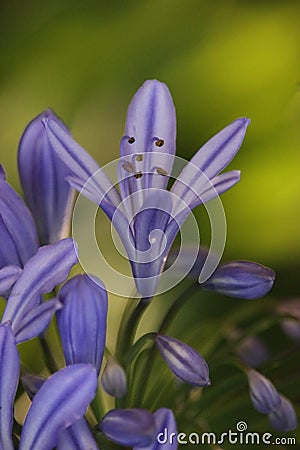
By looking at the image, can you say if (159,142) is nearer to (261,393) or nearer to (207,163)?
(207,163)

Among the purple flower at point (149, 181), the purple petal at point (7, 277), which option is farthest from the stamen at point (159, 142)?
the purple petal at point (7, 277)

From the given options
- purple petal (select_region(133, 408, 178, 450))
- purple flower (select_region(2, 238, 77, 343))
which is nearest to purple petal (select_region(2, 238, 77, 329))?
purple flower (select_region(2, 238, 77, 343))

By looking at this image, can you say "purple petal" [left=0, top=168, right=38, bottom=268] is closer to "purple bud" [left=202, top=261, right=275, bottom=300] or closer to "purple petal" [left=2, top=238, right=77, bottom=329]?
"purple petal" [left=2, top=238, right=77, bottom=329]

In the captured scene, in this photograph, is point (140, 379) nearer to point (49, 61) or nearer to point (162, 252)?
point (162, 252)

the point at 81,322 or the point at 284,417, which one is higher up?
the point at 81,322

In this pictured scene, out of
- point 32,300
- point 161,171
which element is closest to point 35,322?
point 32,300

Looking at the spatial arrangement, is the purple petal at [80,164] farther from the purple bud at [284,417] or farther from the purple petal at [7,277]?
the purple bud at [284,417]

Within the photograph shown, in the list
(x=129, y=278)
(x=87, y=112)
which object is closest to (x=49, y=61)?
(x=87, y=112)
